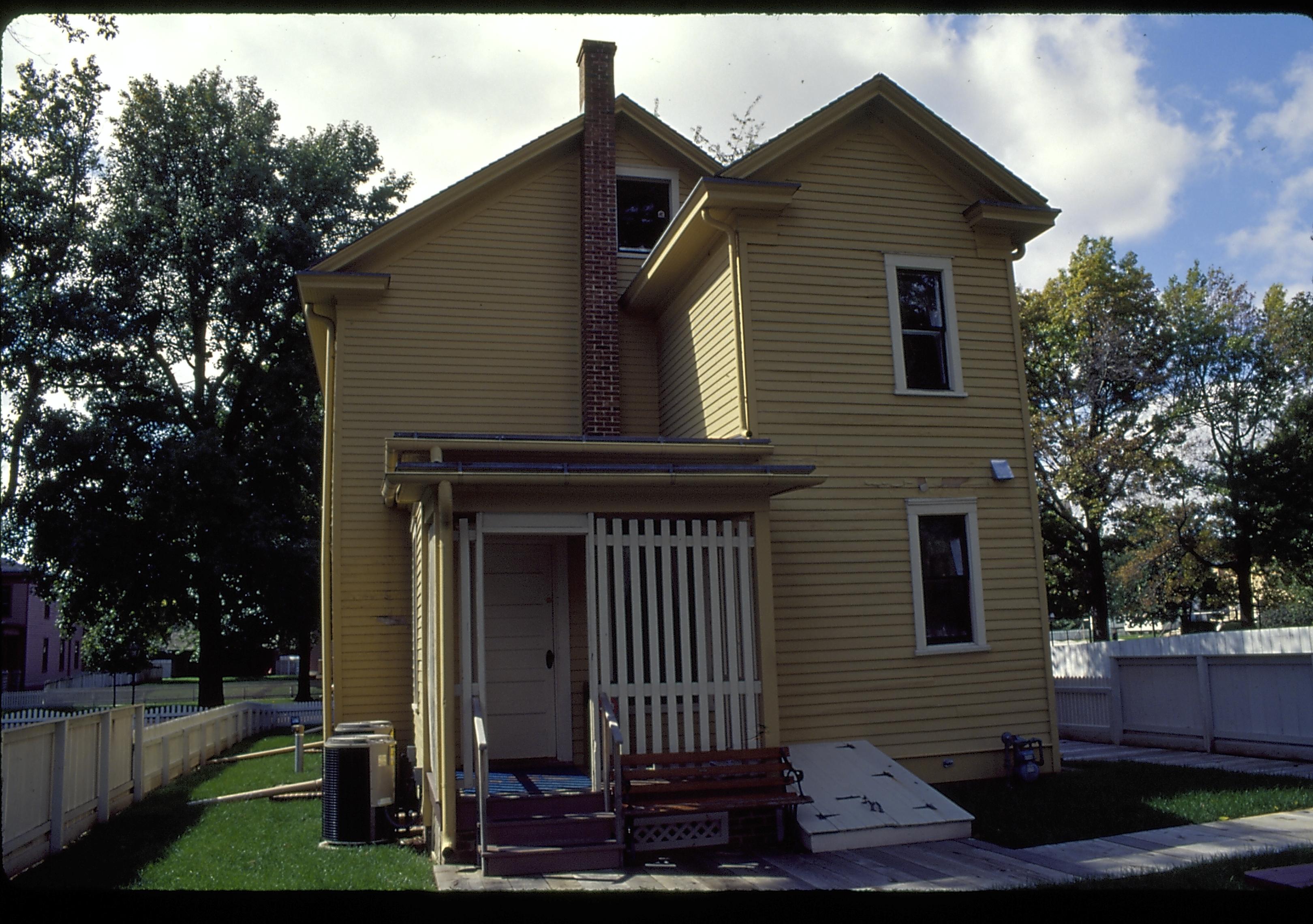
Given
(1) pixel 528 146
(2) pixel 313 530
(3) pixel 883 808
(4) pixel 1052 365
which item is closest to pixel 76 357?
(2) pixel 313 530

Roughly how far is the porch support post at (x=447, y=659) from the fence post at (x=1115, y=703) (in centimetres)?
1123

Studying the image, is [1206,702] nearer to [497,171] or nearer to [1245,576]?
[497,171]

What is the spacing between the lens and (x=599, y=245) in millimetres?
13805

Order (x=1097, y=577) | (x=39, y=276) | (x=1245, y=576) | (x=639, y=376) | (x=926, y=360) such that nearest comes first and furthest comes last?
(x=926, y=360)
(x=639, y=376)
(x=39, y=276)
(x=1097, y=577)
(x=1245, y=576)

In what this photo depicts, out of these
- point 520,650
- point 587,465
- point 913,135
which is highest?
point 913,135

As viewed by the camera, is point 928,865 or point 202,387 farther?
point 202,387

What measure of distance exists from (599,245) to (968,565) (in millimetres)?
6643

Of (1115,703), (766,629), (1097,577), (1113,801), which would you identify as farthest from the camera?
(1097,577)

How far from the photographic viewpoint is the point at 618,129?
14.8 metres

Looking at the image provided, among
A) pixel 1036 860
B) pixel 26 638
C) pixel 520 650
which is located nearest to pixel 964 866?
pixel 1036 860

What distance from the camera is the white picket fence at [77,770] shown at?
326 inches

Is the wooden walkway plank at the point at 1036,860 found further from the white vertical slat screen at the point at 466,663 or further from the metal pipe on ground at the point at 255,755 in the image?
the metal pipe on ground at the point at 255,755

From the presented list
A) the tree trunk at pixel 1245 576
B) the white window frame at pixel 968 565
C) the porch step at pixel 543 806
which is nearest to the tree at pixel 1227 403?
the tree trunk at pixel 1245 576

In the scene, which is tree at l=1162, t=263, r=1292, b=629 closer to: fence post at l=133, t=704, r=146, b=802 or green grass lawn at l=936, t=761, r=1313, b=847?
green grass lawn at l=936, t=761, r=1313, b=847
